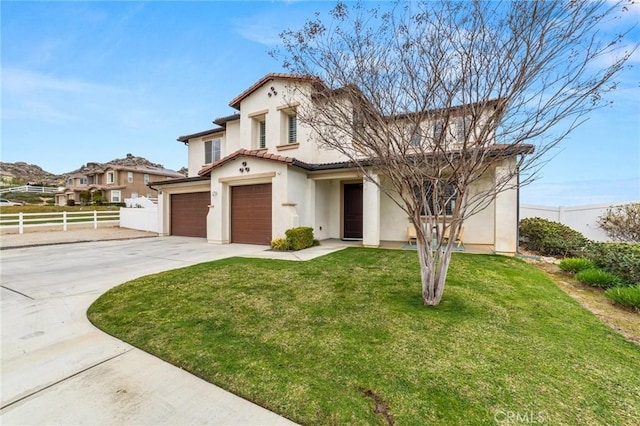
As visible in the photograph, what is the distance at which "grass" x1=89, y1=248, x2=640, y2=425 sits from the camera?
7.62 feet

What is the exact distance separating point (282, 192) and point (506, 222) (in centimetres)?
826

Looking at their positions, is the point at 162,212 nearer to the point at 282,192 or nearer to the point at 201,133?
the point at 201,133

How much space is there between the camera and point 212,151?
17094 mm

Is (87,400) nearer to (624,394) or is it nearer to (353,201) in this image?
(624,394)

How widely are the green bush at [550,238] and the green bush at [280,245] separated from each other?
9797 mm

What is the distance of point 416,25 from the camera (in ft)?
15.4

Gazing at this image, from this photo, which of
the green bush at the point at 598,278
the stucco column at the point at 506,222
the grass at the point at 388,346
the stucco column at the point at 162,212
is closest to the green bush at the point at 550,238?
the stucco column at the point at 506,222

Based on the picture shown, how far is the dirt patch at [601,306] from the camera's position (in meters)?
4.07

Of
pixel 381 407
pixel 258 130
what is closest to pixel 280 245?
pixel 258 130

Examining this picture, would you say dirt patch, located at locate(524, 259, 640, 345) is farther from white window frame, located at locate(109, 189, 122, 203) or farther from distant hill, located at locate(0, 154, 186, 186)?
distant hill, located at locate(0, 154, 186, 186)

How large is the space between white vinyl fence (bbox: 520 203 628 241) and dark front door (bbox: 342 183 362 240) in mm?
8217

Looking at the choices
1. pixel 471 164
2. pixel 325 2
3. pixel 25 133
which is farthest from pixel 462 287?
pixel 25 133

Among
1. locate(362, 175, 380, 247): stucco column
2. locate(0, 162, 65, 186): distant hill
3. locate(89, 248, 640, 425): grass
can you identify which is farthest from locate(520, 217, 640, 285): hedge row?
locate(0, 162, 65, 186): distant hill

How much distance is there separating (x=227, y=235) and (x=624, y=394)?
12.7 meters
